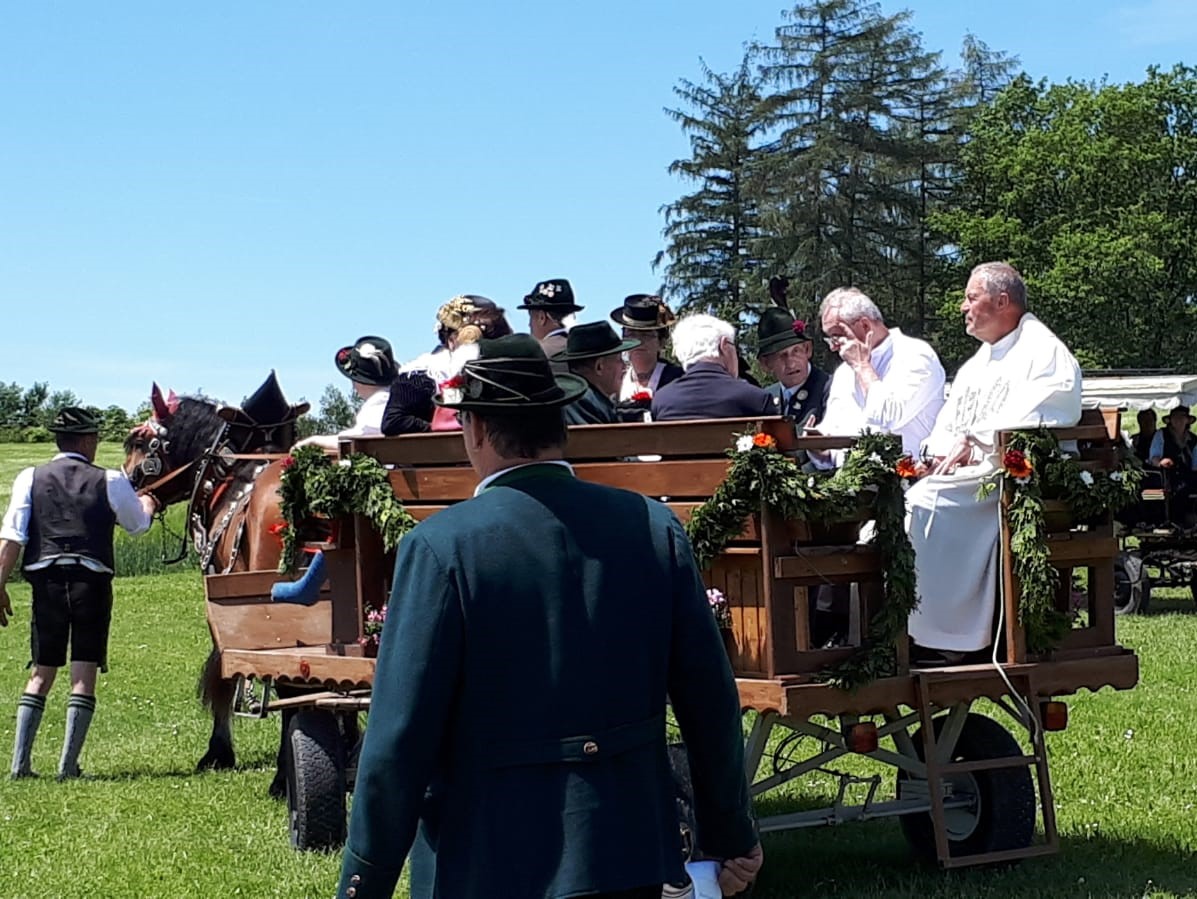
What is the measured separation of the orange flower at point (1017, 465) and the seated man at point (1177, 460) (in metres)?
13.1

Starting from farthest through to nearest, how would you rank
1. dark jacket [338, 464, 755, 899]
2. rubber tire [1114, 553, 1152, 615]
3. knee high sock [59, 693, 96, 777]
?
rubber tire [1114, 553, 1152, 615]
knee high sock [59, 693, 96, 777]
dark jacket [338, 464, 755, 899]

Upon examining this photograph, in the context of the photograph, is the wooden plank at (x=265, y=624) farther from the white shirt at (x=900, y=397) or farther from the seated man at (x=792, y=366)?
the white shirt at (x=900, y=397)

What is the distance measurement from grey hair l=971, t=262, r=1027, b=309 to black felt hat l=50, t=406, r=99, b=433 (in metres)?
6.01

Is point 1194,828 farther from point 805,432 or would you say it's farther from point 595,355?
point 595,355

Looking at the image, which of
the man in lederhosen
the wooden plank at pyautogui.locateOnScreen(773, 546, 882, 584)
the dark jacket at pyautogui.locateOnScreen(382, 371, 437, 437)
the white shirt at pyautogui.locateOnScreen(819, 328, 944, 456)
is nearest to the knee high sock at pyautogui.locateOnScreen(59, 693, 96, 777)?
the man in lederhosen

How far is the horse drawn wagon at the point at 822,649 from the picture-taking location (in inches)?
245

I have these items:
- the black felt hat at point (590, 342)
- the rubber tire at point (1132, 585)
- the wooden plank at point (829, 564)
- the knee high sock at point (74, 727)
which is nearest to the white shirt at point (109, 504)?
the knee high sock at point (74, 727)

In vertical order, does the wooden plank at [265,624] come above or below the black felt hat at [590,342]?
below

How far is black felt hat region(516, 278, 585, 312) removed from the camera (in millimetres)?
8789

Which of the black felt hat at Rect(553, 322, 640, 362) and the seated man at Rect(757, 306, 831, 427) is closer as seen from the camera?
the black felt hat at Rect(553, 322, 640, 362)

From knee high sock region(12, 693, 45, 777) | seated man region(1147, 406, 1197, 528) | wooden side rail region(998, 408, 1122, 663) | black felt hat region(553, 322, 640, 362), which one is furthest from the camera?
seated man region(1147, 406, 1197, 528)

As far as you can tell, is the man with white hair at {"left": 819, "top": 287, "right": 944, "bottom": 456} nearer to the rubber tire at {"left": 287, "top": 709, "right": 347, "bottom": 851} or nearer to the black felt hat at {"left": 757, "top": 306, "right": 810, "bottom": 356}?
the black felt hat at {"left": 757, "top": 306, "right": 810, "bottom": 356}

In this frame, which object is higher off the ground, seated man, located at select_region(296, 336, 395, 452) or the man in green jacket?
seated man, located at select_region(296, 336, 395, 452)

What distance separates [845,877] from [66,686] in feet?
36.3
